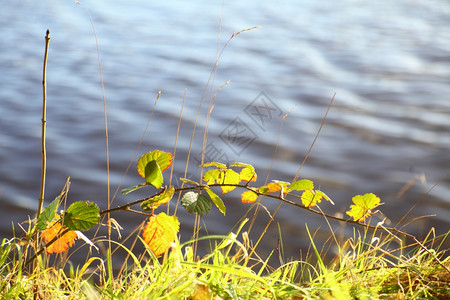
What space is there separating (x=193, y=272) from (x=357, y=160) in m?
1.88

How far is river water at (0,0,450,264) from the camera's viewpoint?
8.59 feet

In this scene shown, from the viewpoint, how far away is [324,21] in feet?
17.8

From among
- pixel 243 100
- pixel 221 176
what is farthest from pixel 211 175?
pixel 243 100

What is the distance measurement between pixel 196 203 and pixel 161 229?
115 mm

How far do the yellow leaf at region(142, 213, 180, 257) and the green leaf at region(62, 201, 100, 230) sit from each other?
0.11 m

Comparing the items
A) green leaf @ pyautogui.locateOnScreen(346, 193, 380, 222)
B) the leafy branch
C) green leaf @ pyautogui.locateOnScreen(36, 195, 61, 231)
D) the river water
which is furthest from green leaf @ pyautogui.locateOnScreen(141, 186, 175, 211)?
the river water

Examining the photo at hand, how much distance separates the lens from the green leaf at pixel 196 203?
43.4 inches

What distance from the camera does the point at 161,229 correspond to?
118cm

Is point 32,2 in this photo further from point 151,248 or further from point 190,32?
point 151,248

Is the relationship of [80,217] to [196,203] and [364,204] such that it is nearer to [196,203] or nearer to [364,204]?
Result: [196,203]

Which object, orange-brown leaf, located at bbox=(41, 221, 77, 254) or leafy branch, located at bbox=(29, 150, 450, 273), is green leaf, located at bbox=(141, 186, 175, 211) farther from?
orange-brown leaf, located at bbox=(41, 221, 77, 254)

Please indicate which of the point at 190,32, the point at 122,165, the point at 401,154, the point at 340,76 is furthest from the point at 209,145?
the point at 190,32

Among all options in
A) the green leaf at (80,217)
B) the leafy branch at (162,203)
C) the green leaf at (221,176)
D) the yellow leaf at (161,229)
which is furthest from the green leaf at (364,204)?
the green leaf at (80,217)

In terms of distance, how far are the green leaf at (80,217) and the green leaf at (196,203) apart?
18cm
